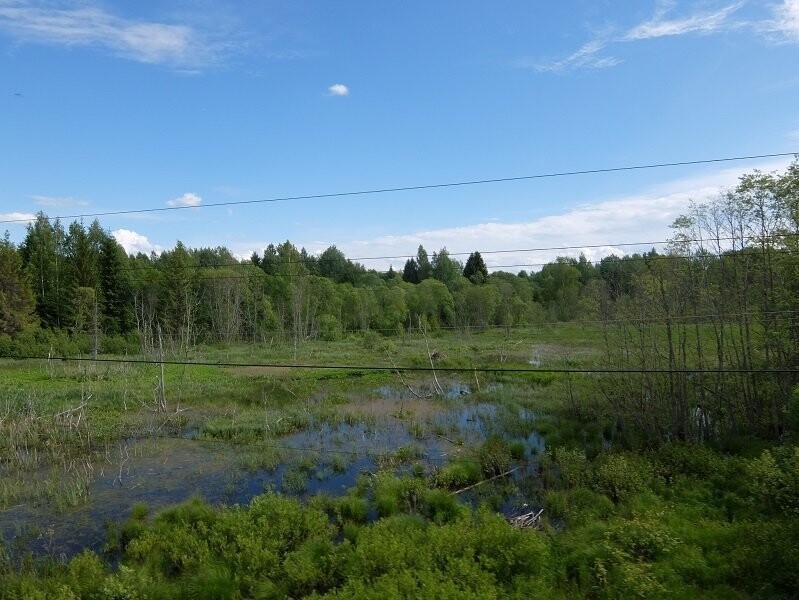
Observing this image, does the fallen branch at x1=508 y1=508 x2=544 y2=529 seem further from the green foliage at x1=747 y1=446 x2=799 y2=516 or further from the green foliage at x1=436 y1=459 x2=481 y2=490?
the green foliage at x1=747 y1=446 x2=799 y2=516

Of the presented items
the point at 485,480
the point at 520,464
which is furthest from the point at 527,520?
the point at 520,464

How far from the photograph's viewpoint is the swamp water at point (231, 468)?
9.80 meters

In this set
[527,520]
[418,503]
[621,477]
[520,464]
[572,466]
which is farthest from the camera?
[520,464]

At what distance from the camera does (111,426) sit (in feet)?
53.6

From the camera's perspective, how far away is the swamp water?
386 inches

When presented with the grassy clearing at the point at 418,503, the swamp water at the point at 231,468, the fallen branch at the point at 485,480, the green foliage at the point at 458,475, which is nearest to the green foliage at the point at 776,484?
the grassy clearing at the point at 418,503

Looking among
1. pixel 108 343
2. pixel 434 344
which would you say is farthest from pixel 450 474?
pixel 108 343

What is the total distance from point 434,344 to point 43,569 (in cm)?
3009

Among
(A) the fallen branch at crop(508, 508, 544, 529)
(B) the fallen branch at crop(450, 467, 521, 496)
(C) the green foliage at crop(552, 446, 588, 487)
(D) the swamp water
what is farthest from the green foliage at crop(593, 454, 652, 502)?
(B) the fallen branch at crop(450, 467, 521, 496)

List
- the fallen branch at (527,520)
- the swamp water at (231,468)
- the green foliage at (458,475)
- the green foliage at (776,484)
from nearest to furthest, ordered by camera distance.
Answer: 1. the green foliage at (776,484)
2. the fallen branch at (527,520)
3. the swamp water at (231,468)
4. the green foliage at (458,475)

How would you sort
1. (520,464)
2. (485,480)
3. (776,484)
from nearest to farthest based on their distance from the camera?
(776,484) → (485,480) → (520,464)

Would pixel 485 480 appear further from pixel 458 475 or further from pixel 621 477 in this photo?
pixel 621 477

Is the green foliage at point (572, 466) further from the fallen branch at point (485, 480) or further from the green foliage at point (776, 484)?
the green foliage at point (776, 484)

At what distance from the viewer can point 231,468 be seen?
12.9m
